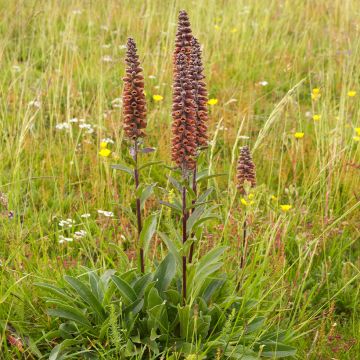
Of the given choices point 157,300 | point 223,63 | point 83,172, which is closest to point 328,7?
point 223,63

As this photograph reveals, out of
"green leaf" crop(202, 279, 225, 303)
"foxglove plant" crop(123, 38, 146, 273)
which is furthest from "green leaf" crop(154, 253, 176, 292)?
"foxglove plant" crop(123, 38, 146, 273)

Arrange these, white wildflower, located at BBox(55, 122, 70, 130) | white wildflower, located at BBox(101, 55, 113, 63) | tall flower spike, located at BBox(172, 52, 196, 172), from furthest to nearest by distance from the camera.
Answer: white wildflower, located at BBox(101, 55, 113, 63) < white wildflower, located at BBox(55, 122, 70, 130) < tall flower spike, located at BBox(172, 52, 196, 172)

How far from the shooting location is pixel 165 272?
2.52m

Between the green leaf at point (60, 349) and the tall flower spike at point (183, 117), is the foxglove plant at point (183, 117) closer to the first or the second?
the tall flower spike at point (183, 117)

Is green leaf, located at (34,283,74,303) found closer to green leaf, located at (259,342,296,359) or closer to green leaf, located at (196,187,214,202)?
green leaf, located at (196,187,214,202)

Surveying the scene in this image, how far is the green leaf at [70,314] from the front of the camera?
2.41 metres

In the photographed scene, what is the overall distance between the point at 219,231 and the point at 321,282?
2.10 feet

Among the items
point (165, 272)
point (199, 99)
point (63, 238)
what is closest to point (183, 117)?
point (199, 99)

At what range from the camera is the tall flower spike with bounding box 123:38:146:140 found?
2.28 meters

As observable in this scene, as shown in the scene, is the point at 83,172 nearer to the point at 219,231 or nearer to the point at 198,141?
the point at 219,231

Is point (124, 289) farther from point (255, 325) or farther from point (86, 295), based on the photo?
point (255, 325)

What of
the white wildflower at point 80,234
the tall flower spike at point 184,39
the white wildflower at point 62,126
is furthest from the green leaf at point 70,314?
the white wildflower at point 62,126

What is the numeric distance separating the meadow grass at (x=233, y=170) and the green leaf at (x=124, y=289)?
0.39 ft

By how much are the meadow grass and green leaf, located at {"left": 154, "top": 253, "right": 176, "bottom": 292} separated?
198 mm
